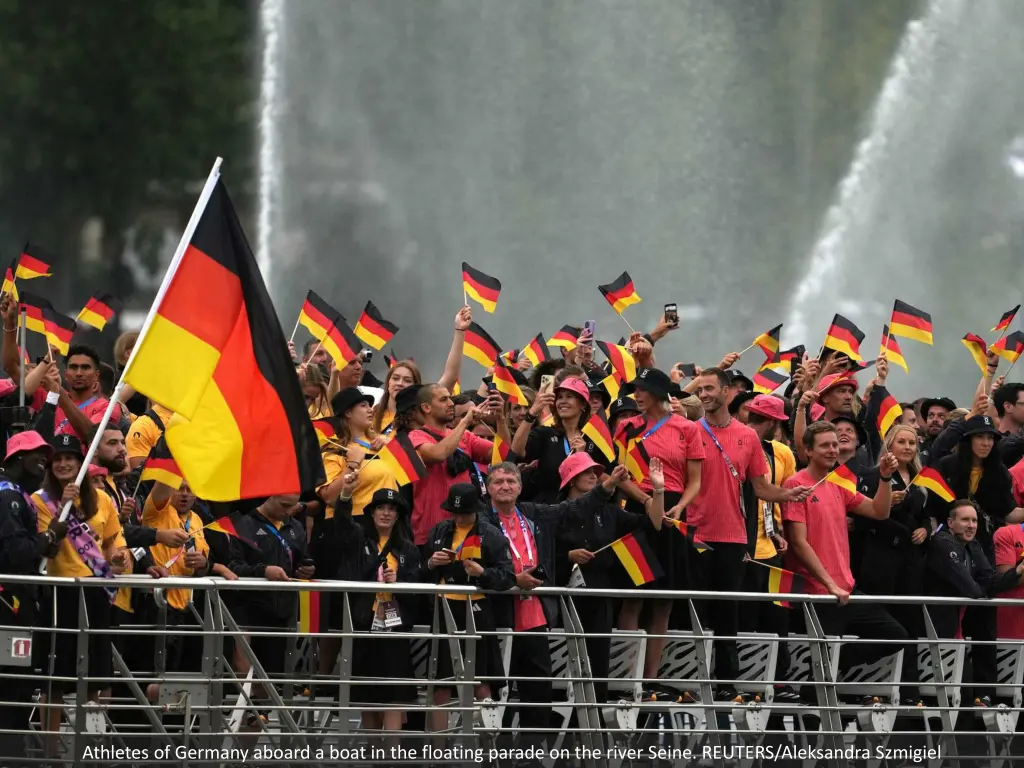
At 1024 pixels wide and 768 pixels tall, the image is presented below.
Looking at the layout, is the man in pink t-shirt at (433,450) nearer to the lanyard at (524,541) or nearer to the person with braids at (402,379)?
the person with braids at (402,379)

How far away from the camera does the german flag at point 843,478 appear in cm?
1384

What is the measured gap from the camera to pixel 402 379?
14352 millimetres

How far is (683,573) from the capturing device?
13375mm

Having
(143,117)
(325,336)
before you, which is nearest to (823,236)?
(143,117)

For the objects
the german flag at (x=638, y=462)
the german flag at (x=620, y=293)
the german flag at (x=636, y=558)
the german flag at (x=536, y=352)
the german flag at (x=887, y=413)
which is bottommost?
the german flag at (x=636, y=558)

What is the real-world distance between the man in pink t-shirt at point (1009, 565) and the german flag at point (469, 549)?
3980 mm

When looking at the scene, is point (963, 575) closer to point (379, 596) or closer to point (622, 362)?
point (622, 362)

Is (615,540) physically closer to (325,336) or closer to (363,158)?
(325,336)

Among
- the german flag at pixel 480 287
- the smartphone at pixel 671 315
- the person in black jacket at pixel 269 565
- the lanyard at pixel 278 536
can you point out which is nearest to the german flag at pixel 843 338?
the smartphone at pixel 671 315

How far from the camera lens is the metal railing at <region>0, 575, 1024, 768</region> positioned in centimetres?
1120

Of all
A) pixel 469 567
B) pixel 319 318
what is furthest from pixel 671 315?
pixel 469 567

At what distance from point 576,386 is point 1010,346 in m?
5.91

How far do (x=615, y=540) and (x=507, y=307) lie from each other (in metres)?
18.9

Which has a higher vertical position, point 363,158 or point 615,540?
point 363,158
